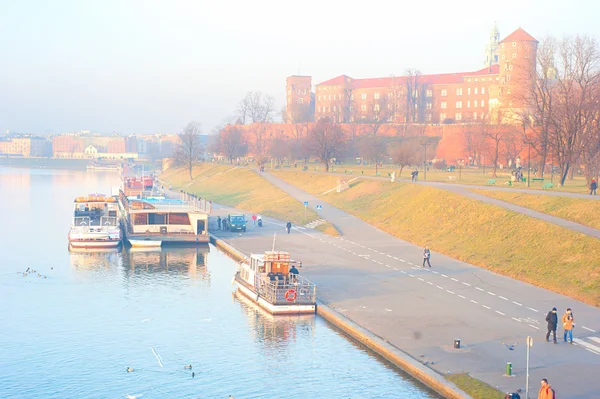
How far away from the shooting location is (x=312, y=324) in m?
29.9

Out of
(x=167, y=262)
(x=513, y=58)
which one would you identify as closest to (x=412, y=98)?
(x=513, y=58)

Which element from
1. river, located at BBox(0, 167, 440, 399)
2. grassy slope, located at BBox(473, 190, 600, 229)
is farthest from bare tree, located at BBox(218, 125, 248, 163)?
river, located at BBox(0, 167, 440, 399)

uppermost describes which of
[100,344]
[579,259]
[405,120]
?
[405,120]

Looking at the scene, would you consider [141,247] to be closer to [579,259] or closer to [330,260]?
[330,260]

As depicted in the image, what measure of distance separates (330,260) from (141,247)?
51.3ft

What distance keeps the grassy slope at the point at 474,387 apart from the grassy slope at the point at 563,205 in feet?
72.9

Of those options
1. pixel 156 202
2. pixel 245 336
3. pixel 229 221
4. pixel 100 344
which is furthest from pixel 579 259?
pixel 156 202

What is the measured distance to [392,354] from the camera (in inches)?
976

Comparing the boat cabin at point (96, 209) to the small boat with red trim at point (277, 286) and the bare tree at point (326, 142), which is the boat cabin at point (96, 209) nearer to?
the small boat with red trim at point (277, 286)

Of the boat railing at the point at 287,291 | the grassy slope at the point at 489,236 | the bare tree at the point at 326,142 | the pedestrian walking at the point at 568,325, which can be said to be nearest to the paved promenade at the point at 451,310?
the pedestrian walking at the point at 568,325

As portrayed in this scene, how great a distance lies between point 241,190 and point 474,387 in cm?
7590

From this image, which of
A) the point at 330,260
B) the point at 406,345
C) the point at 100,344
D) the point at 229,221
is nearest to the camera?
the point at 406,345

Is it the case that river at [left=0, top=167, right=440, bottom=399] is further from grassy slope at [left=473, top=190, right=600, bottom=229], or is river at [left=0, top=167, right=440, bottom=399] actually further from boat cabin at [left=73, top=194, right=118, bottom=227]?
grassy slope at [left=473, top=190, right=600, bottom=229]

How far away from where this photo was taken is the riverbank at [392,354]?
2164 centimetres
